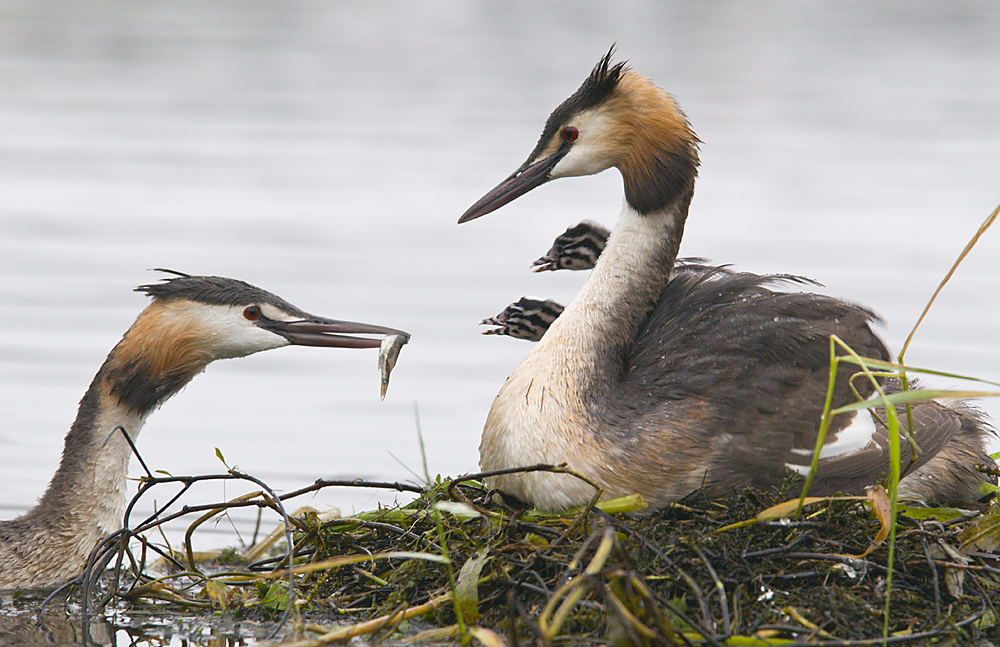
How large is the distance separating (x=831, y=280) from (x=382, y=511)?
20.5 ft

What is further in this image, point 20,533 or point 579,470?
point 20,533

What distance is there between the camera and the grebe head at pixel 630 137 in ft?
16.6

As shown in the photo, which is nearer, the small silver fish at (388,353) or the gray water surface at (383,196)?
the small silver fish at (388,353)

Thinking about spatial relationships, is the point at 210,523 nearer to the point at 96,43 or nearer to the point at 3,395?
the point at 3,395

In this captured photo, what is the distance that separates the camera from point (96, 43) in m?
22.4

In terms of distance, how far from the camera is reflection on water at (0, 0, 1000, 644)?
7.50 meters

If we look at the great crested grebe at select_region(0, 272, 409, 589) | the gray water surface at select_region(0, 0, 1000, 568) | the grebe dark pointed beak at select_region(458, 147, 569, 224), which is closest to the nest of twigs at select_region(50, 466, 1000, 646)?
the great crested grebe at select_region(0, 272, 409, 589)

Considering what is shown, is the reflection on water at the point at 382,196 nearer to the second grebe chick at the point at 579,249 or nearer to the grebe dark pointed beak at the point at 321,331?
the grebe dark pointed beak at the point at 321,331

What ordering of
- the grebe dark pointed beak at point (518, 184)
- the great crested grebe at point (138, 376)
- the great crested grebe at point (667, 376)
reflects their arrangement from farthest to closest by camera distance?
1. the grebe dark pointed beak at point (518, 184)
2. the great crested grebe at point (138, 376)
3. the great crested grebe at point (667, 376)

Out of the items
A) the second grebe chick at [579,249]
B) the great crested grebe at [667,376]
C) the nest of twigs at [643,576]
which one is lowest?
the nest of twigs at [643,576]

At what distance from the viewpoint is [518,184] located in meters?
5.36

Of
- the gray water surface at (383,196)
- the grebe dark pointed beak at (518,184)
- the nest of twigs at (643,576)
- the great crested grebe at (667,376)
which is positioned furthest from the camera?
the gray water surface at (383,196)

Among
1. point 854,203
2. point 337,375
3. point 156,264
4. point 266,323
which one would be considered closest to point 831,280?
point 854,203

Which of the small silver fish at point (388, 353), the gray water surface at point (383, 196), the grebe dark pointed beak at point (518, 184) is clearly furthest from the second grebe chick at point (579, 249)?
the gray water surface at point (383, 196)
